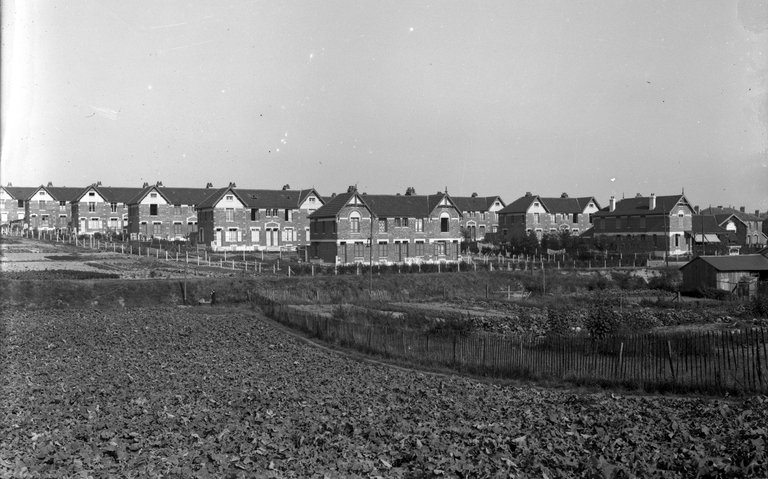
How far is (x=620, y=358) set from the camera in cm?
2312

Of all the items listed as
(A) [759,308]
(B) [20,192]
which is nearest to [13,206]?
(B) [20,192]

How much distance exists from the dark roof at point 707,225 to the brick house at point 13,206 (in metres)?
92.1

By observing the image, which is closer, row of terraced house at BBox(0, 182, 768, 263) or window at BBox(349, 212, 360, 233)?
window at BBox(349, 212, 360, 233)

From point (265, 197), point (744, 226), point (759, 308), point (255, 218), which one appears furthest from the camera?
point (744, 226)

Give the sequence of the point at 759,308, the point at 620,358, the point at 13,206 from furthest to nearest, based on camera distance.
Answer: the point at 13,206 < the point at 759,308 < the point at 620,358

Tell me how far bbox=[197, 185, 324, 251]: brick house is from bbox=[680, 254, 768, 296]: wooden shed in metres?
42.0

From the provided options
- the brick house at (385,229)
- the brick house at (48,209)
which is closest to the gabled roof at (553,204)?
the brick house at (385,229)

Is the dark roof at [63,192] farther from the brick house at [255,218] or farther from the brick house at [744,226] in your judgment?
the brick house at [744,226]

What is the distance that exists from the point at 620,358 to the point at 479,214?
89.3 metres

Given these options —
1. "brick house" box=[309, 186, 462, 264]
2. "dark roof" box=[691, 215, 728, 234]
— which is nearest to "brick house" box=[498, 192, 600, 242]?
"dark roof" box=[691, 215, 728, 234]

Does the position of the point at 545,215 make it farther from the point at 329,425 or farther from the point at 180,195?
the point at 329,425

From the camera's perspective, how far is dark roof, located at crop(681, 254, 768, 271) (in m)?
52.6

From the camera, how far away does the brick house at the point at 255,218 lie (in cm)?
7731

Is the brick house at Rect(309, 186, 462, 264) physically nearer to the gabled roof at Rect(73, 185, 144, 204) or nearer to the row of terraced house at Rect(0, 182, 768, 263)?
the row of terraced house at Rect(0, 182, 768, 263)
